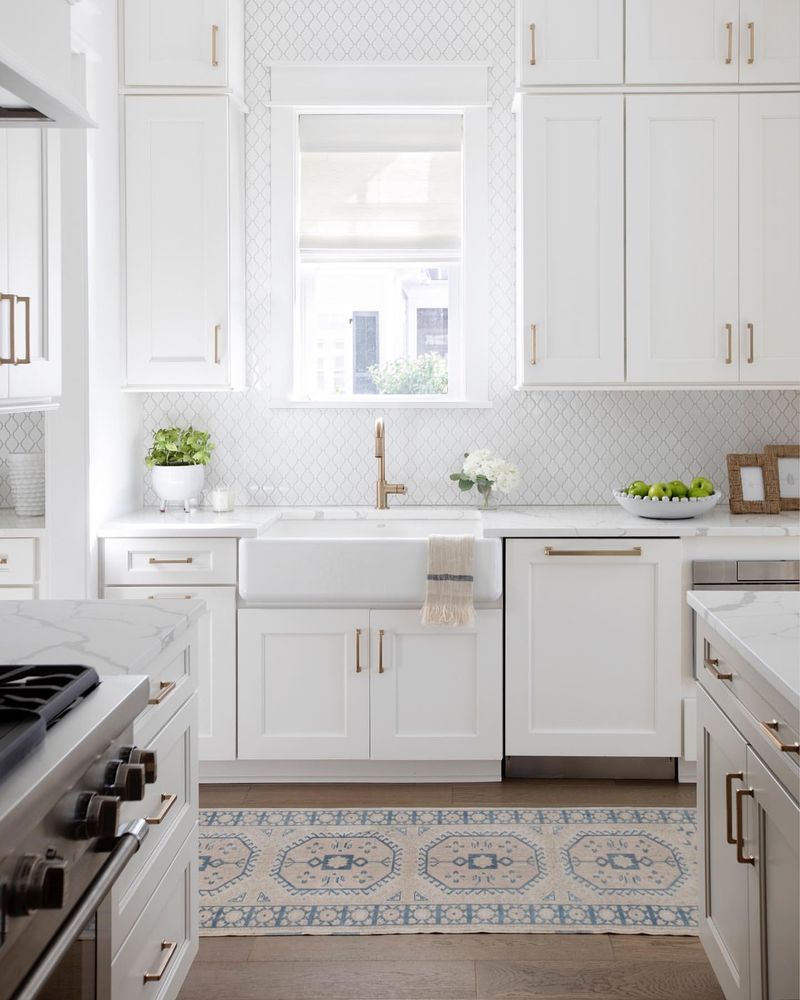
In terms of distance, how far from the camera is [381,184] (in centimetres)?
397

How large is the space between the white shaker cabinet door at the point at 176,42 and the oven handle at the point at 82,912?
9.64 feet

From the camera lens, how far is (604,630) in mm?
3396

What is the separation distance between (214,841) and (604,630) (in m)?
1.45

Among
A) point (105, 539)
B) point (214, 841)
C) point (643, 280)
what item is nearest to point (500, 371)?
point (643, 280)

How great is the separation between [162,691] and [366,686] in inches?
64.0

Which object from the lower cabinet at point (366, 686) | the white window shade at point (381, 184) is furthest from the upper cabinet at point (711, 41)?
the lower cabinet at point (366, 686)

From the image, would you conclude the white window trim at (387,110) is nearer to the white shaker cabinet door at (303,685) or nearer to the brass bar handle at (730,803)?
the white shaker cabinet door at (303,685)

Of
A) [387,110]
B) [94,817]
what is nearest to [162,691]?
[94,817]

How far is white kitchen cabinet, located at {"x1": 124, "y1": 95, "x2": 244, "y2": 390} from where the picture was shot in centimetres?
359

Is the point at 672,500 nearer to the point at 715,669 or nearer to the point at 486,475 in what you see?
the point at 486,475

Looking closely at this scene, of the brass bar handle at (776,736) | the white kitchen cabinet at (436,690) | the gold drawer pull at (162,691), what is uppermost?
the gold drawer pull at (162,691)

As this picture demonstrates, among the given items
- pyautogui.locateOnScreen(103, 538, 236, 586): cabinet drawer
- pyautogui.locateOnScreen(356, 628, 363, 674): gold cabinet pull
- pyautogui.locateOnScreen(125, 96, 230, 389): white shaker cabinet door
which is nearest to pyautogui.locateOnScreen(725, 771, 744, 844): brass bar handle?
pyautogui.locateOnScreen(356, 628, 363, 674): gold cabinet pull

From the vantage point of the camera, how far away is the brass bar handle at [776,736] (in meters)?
1.52

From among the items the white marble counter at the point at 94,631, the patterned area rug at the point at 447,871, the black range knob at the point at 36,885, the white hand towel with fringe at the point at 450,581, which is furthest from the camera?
the white hand towel with fringe at the point at 450,581
